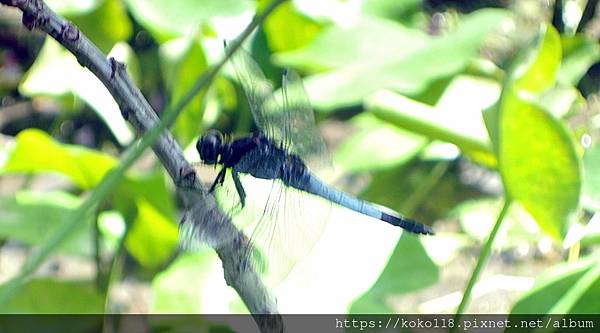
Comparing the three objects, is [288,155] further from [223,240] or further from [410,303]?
[410,303]

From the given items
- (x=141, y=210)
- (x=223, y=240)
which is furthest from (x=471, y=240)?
(x=223, y=240)

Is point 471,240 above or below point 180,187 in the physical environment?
above

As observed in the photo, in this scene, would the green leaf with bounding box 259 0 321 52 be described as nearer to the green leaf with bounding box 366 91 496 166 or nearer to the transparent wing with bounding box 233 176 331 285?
the green leaf with bounding box 366 91 496 166

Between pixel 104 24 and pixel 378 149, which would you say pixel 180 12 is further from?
pixel 378 149

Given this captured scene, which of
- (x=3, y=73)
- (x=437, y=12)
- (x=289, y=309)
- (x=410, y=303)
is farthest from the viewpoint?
(x=437, y=12)

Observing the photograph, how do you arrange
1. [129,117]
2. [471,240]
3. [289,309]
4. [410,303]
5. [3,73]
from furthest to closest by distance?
1. [3,73]
2. [410,303]
3. [471,240]
4. [289,309]
5. [129,117]

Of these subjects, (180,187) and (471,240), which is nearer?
(180,187)

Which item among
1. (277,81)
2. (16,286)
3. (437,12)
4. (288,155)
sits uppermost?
(437,12)
